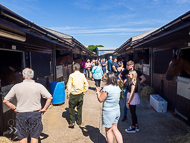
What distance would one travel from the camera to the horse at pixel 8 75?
364 cm

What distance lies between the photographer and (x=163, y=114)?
5.30m

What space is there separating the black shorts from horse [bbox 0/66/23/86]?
1464 mm

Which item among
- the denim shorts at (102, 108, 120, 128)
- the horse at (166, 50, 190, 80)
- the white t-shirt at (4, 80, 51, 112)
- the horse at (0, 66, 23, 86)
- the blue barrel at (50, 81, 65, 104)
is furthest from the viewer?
the blue barrel at (50, 81, 65, 104)

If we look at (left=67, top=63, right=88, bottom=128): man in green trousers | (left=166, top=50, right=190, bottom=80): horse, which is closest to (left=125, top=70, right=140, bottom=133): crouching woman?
(left=166, top=50, right=190, bottom=80): horse

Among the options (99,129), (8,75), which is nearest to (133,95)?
(99,129)

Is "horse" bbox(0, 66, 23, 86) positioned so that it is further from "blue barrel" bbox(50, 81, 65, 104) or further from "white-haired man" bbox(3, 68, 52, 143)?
"blue barrel" bbox(50, 81, 65, 104)

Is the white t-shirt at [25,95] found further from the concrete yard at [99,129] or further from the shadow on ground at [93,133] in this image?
the shadow on ground at [93,133]

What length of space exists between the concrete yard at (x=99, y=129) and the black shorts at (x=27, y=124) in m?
1.08

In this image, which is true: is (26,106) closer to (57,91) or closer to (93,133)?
(93,133)

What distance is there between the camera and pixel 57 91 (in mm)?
5977

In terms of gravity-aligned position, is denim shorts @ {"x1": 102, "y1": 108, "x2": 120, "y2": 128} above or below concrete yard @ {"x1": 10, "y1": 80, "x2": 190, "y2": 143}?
above

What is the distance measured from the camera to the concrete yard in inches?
144

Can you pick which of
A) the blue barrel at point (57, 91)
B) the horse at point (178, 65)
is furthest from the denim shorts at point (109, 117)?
the blue barrel at point (57, 91)

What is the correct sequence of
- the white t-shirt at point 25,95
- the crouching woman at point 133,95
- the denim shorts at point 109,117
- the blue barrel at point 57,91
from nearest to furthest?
the white t-shirt at point 25,95, the denim shorts at point 109,117, the crouching woman at point 133,95, the blue barrel at point 57,91
